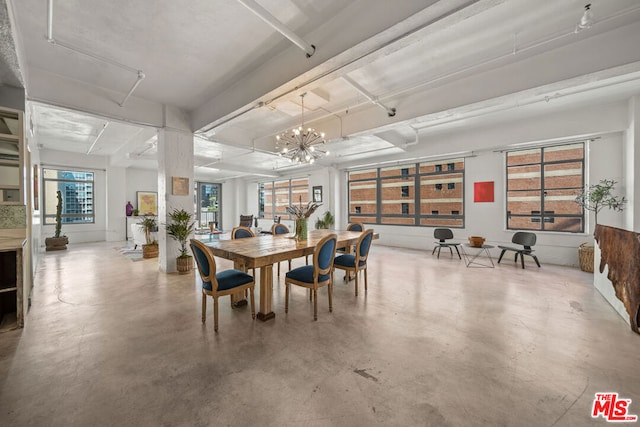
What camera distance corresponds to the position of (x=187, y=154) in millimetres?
4770

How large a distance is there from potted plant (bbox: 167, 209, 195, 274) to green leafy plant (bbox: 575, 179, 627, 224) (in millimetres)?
7454

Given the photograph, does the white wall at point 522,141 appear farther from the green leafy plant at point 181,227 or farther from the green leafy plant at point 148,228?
the green leafy plant at point 148,228

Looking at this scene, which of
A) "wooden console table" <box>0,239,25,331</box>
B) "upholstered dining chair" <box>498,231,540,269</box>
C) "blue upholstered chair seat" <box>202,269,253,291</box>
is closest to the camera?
"wooden console table" <box>0,239,25,331</box>

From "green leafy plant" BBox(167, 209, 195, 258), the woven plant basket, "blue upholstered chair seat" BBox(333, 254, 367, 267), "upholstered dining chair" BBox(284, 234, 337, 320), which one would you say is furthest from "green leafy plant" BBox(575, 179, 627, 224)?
"green leafy plant" BBox(167, 209, 195, 258)

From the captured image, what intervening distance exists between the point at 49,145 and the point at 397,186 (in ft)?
33.3

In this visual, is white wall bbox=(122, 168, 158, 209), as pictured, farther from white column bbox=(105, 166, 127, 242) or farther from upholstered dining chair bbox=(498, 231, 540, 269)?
upholstered dining chair bbox=(498, 231, 540, 269)

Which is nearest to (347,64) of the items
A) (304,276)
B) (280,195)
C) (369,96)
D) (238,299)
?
(369,96)

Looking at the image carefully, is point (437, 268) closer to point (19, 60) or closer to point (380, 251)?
point (380, 251)

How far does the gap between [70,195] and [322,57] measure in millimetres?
10103

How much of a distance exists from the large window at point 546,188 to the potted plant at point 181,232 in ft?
23.3

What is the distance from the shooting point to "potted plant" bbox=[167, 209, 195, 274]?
4.50 metres

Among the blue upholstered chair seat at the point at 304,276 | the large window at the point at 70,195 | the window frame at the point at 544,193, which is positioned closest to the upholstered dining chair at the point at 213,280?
the blue upholstered chair seat at the point at 304,276

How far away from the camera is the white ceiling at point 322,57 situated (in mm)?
2248

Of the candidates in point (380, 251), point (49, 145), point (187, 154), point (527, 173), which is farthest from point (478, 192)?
point (49, 145)
